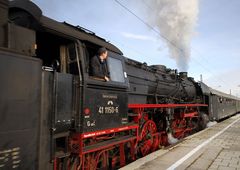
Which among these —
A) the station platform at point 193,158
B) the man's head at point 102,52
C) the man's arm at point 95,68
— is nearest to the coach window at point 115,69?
the man's head at point 102,52

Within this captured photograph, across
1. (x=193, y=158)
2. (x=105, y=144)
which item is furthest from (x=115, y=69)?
(x=193, y=158)

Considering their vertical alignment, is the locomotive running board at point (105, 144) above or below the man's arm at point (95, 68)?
below

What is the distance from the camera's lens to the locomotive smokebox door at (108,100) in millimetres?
5117

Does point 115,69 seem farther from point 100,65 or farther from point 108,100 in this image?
point 108,100

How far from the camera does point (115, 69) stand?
20.8 feet

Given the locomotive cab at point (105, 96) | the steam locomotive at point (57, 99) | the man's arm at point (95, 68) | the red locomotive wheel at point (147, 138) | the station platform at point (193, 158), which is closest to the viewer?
the steam locomotive at point (57, 99)

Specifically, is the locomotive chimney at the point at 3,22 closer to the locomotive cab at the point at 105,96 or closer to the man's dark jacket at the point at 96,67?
the locomotive cab at the point at 105,96

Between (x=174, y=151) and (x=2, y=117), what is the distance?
612 centimetres

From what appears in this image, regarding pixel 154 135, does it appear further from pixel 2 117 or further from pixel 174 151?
pixel 2 117

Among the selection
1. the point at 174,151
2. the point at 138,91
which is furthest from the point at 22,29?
the point at 174,151

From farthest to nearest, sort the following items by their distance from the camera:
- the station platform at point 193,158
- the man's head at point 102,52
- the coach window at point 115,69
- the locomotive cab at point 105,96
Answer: the station platform at point 193,158 < the coach window at point 115,69 < the man's head at point 102,52 < the locomotive cab at point 105,96

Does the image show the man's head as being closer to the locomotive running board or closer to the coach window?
the coach window

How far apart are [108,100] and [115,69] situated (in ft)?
3.03

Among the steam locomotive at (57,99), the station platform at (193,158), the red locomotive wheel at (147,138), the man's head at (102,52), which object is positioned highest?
→ the man's head at (102,52)
